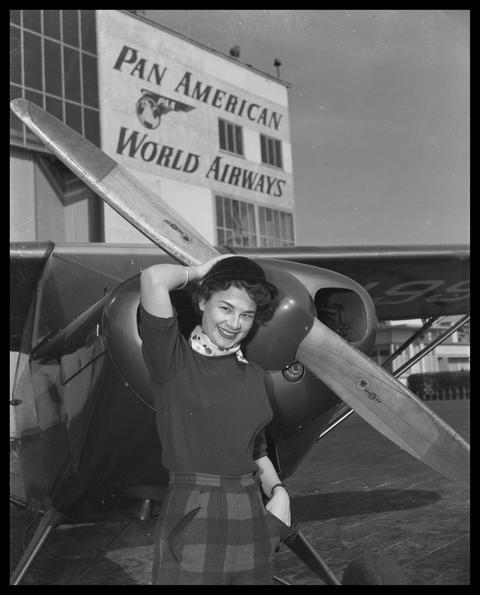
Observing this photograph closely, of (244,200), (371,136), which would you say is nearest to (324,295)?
(371,136)

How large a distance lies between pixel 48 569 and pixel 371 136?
3.73 m

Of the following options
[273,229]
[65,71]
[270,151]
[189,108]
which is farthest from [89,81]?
[270,151]

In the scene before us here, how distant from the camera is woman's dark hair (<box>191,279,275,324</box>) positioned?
3.66 feet

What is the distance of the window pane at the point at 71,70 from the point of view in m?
Answer: 3.13

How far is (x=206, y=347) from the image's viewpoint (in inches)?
43.7

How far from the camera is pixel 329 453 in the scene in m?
2.44

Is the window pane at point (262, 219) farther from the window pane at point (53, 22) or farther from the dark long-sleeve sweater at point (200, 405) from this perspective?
the window pane at point (53, 22)

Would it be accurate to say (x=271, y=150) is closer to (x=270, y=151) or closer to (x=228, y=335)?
(x=270, y=151)

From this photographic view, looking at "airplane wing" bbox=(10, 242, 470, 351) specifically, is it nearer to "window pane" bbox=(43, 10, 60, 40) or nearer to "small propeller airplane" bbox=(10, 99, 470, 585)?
"small propeller airplane" bbox=(10, 99, 470, 585)

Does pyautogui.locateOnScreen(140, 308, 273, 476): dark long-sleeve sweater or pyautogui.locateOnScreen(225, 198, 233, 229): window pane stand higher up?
pyautogui.locateOnScreen(225, 198, 233, 229): window pane

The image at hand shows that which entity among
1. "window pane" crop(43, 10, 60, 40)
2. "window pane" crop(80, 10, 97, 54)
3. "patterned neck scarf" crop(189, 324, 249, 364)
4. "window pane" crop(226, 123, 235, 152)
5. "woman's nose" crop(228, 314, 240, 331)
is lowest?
"patterned neck scarf" crop(189, 324, 249, 364)

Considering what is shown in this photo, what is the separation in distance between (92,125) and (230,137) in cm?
151

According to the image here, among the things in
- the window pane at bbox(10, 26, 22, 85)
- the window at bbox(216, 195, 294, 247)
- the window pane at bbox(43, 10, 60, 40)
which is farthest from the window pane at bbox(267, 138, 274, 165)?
the window pane at bbox(10, 26, 22, 85)
